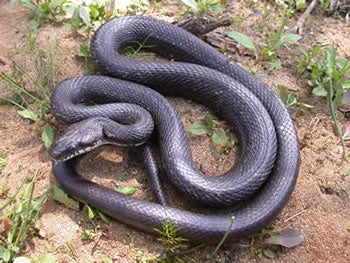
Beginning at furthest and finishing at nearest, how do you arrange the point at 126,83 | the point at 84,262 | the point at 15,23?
the point at 15,23 < the point at 126,83 < the point at 84,262

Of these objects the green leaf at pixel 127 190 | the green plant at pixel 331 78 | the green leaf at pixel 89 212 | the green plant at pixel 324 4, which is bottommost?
the green leaf at pixel 89 212

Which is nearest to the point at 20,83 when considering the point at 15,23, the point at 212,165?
the point at 15,23

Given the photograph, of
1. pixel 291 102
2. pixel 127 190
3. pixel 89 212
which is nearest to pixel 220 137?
pixel 291 102

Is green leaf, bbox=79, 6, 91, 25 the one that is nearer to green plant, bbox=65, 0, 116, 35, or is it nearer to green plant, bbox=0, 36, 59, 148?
green plant, bbox=65, 0, 116, 35

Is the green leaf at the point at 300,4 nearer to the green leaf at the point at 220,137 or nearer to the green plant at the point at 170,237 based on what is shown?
the green leaf at the point at 220,137

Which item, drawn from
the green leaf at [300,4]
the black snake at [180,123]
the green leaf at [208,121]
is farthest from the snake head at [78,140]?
the green leaf at [300,4]

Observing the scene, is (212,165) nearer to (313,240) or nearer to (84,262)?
(313,240)
